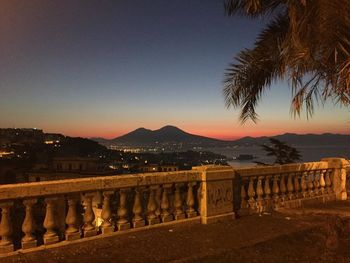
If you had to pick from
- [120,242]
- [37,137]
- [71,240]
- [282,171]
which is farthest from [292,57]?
Answer: [37,137]

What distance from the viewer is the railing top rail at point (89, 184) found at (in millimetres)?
5516

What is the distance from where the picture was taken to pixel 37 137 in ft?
344

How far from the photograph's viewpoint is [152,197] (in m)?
7.07

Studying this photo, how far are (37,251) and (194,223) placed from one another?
295 centimetres

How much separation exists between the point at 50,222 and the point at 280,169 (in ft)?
17.9

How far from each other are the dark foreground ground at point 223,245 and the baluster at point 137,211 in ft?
0.55

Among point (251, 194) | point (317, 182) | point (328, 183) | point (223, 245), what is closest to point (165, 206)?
point (223, 245)

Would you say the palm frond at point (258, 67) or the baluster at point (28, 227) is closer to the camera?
the baluster at point (28, 227)

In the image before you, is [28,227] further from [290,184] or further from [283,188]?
[290,184]

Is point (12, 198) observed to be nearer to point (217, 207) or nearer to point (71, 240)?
point (71, 240)

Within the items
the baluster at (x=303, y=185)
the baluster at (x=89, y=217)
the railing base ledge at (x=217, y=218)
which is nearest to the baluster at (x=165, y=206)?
the railing base ledge at (x=217, y=218)

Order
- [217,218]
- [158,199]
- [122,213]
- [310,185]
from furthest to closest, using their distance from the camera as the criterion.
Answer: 1. [310,185]
2. [217,218]
3. [158,199]
4. [122,213]

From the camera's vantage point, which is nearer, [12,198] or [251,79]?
[12,198]

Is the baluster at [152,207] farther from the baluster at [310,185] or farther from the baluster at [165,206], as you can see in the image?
the baluster at [310,185]
